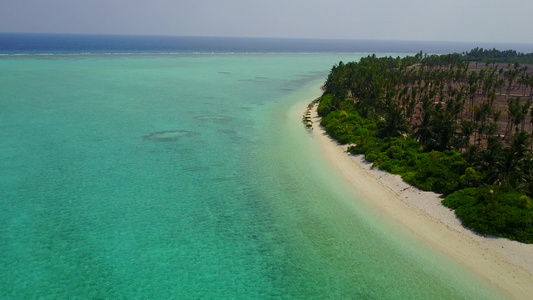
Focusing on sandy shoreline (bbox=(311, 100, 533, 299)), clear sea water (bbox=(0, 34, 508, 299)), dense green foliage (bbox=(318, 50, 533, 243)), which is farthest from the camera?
dense green foliage (bbox=(318, 50, 533, 243))

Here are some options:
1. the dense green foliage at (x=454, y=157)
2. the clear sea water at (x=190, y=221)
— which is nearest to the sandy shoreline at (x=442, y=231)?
the dense green foliage at (x=454, y=157)

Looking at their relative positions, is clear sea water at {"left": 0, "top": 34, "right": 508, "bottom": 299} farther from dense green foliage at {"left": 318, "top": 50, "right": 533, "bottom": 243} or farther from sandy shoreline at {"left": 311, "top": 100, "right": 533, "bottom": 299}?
dense green foliage at {"left": 318, "top": 50, "right": 533, "bottom": 243}

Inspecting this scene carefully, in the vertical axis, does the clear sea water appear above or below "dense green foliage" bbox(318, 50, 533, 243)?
below

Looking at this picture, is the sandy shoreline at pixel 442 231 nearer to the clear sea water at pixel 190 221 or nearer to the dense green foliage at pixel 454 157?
the dense green foliage at pixel 454 157

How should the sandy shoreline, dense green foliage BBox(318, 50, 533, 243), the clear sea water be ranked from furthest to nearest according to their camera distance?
dense green foliage BBox(318, 50, 533, 243) → the sandy shoreline → the clear sea water

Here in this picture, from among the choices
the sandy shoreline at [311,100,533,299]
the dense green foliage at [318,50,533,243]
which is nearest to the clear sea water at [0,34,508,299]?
the sandy shoreline at [311,100,533,299]

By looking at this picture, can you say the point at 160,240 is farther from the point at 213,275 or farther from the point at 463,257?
the point at 463,257

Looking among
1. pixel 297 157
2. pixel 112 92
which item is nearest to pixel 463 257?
pixel 297 157
